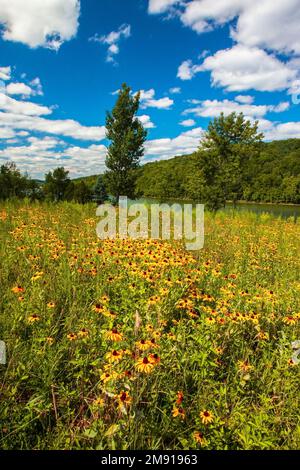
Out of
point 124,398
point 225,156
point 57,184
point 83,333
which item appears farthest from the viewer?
point 57,184

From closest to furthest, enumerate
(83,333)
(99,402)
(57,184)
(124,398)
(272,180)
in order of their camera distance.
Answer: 1. (124,398)
2. (99,402)
3. (83,333)
4. (57,184)
5. (272,180)

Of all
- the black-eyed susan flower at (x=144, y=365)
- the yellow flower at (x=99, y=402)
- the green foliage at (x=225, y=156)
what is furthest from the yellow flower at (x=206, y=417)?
the green foliage at (x=225, y=156)

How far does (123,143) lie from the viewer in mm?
21266

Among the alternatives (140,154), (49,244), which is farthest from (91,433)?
(140,154)

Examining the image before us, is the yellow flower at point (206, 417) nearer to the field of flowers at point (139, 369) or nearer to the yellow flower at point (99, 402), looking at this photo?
the field of flowers at point (139, 369)

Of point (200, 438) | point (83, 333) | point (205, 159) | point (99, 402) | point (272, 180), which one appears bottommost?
point (200, 438)

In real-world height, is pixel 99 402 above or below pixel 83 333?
below

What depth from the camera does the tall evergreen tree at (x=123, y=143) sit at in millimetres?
21281

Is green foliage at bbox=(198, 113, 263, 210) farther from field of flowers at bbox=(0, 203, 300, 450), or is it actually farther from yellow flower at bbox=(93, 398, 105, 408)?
yellow flower at bbox=(93, 398, 105, 408)

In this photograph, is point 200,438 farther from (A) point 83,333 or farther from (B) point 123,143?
(B) point 123,143

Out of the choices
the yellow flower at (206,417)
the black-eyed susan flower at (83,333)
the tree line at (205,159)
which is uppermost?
the tree line at (205,159)

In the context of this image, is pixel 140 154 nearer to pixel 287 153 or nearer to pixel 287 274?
pixel 287 274

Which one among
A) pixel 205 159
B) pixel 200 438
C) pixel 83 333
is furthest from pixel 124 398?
pixel 205 159

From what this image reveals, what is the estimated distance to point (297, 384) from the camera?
7.15 feet
